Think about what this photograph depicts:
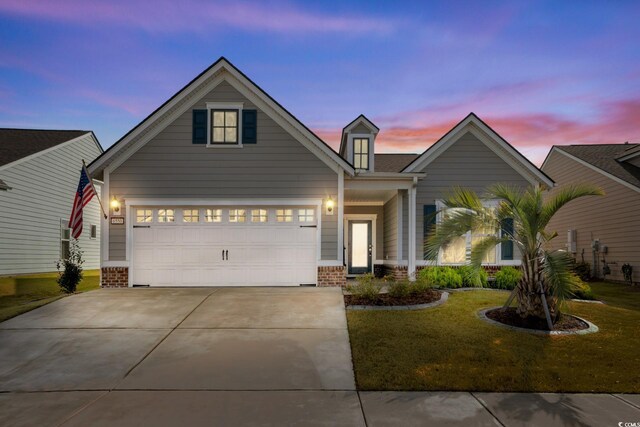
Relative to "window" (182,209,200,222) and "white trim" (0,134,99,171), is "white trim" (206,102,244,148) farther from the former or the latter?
"white trim" (0,134,99,171)

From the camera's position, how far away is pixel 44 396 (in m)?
5.19

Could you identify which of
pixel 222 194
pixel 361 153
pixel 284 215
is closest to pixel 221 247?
pixel 222 194

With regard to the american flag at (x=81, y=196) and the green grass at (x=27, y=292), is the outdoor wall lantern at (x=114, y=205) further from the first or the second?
the green grass at (x=27, y=292)

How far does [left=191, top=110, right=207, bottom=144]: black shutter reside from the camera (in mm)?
13195

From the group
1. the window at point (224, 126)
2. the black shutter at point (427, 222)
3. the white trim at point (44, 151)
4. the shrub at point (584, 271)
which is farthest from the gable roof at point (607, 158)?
the white trim at point (44, 151)

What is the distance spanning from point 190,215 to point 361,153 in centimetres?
680

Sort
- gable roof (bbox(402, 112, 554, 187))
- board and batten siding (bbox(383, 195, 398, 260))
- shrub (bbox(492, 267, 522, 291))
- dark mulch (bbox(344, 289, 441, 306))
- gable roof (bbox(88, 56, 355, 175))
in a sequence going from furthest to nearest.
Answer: board and batten siding (bbox(383, 195, 398, 260)) < gable roof (bbox(402, 112, 554, 187)) < shrub (bbox(492, 267, 522, 291)) < gable roof (bbox(88, 56, 355, 175)) < dark mulch (bbox(344, 289, 441, 306))

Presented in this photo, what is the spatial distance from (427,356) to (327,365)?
5.13ft

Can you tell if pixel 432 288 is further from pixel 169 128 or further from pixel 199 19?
pixel 199 19

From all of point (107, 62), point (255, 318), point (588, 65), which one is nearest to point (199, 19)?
point (107, 62)

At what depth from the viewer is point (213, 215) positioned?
1316cm

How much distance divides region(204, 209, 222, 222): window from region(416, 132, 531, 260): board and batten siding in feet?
23.1

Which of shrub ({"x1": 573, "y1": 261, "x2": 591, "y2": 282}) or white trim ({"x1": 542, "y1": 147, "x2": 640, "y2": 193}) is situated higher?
white trim ({"x1": 542, "y1": 147, "x2": 640, "y2": 193})

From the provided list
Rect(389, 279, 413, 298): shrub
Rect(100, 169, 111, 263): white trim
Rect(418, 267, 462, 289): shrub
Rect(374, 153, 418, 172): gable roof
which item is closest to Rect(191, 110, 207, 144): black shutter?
Rect(100, 169, 111, 263): white trim
